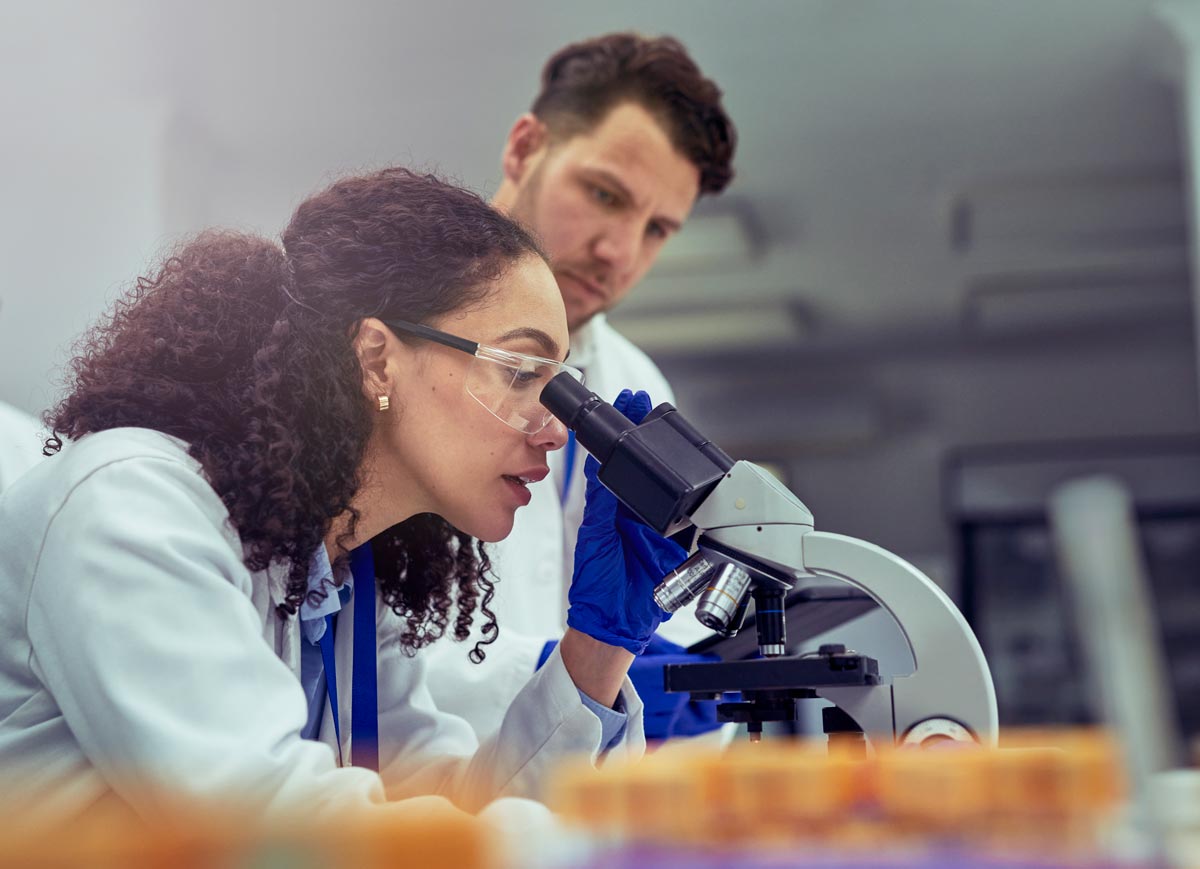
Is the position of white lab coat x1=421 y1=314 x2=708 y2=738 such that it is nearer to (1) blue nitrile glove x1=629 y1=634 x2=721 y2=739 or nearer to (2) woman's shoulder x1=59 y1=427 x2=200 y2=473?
(1) blue nitrile glove x1=629 y1=634 x2=721 y2=739

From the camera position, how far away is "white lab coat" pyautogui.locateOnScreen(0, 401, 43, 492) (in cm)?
209

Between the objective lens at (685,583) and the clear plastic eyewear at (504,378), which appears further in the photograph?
the clear plastic eyewear at (504,378)

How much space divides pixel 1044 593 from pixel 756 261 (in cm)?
304

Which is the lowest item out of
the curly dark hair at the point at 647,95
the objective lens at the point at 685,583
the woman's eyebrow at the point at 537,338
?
the objective lens at the point at 685,583

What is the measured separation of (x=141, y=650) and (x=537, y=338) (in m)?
0.64

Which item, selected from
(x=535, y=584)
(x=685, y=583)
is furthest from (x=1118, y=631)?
(x=535, y=584)

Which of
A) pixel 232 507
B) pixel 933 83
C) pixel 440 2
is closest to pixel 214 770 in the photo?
pixel 232 507

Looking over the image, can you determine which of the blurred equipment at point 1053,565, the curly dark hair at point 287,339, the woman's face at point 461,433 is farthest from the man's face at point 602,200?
the blurred equipment at point 1053,565

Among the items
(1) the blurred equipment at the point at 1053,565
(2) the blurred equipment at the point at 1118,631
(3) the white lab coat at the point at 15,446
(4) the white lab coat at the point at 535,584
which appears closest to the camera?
(2) the blurred equipment at the point at 1118,631

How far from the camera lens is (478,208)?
162 cm

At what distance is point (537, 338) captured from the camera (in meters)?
1.52

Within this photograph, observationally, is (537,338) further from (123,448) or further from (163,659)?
(163,659)

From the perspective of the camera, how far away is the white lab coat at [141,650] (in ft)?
3.28

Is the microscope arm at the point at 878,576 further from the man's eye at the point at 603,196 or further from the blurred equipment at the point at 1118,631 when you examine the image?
the man's eye at the point at 603,196
